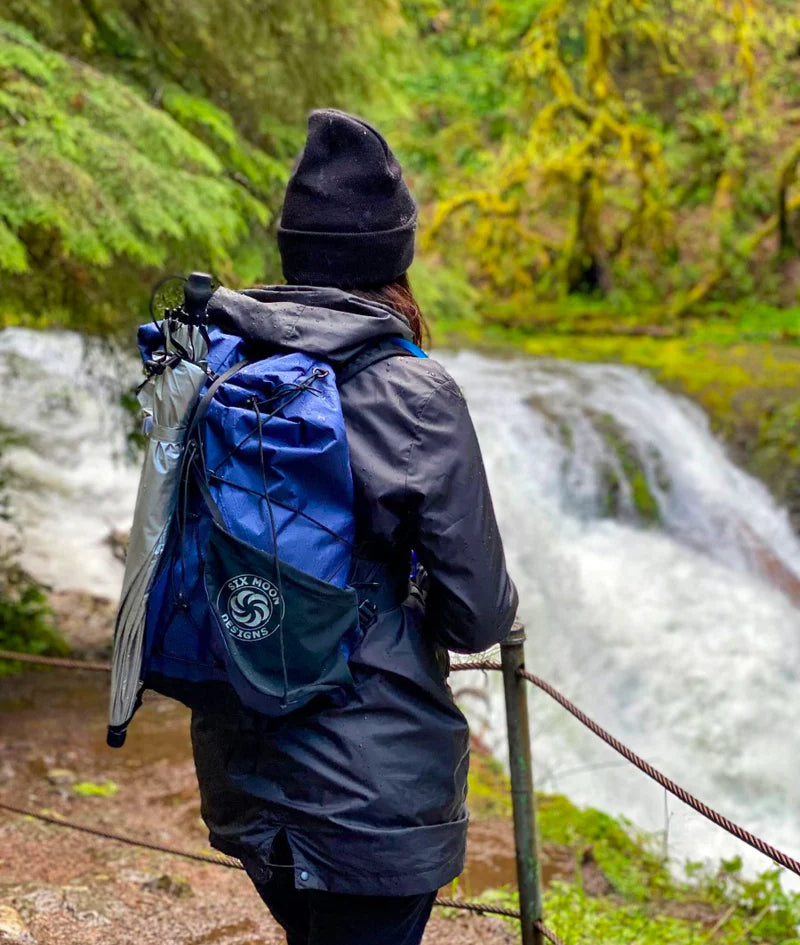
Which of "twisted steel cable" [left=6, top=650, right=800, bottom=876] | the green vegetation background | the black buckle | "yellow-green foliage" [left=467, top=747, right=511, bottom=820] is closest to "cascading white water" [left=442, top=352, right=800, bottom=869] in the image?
"yellow-green foliage" [left=467, top=747, right=511, bottom=820]

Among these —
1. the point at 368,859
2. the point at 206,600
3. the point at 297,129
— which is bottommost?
the point at 368,859

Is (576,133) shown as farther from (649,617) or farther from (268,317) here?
(268,317)

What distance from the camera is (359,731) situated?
1.94 meters

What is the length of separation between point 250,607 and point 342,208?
788 mm

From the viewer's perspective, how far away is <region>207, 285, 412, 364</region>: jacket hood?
6.37 ft

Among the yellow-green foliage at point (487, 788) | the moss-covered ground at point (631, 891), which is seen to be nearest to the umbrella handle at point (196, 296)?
the moss-covered ground at point (631, 891)

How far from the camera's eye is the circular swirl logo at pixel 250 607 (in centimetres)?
186

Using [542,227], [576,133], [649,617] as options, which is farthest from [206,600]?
[542,227]

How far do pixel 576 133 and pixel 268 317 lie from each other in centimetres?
1428

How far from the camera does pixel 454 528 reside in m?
1.92

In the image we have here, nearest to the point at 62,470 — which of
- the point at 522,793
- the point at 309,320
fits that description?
the point at 522,793

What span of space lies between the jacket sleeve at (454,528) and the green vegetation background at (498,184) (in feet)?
6.78

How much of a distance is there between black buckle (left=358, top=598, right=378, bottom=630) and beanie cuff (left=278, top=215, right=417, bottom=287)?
0.62 metres

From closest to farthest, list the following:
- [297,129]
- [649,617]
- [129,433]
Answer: [297,129], [129,433], [649,617]
